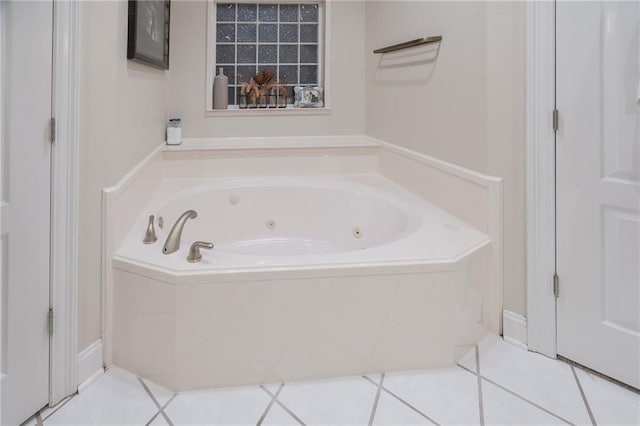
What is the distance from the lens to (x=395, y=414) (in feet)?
A: 4.34

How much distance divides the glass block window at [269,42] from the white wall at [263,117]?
185 mm

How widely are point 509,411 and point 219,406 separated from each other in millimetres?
961

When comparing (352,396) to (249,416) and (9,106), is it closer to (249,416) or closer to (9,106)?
(249,416)

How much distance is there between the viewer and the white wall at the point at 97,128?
1408mm

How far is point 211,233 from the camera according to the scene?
8.38 feet

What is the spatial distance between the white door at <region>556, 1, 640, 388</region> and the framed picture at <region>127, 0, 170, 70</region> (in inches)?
70.1

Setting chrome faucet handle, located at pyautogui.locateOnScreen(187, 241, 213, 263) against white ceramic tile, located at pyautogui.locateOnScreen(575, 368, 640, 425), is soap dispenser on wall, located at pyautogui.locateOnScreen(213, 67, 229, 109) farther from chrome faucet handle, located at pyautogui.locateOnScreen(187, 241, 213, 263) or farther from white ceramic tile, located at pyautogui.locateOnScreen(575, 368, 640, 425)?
white ceramic tile, located at pyautogui.locateOnScreen(575, 368, 640, 425)

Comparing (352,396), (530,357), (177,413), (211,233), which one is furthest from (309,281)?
(211,233)

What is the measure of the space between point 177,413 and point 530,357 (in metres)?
1.36

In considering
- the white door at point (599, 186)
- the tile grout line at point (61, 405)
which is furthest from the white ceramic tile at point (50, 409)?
the white door at point (599, 186)

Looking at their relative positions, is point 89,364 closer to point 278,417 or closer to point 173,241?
point 173,241

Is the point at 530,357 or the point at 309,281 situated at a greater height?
the point at 309,281

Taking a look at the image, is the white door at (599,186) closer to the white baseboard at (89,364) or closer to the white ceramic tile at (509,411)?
the white ceramic tile at (509,411)

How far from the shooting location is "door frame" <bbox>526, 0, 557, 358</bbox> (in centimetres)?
160
